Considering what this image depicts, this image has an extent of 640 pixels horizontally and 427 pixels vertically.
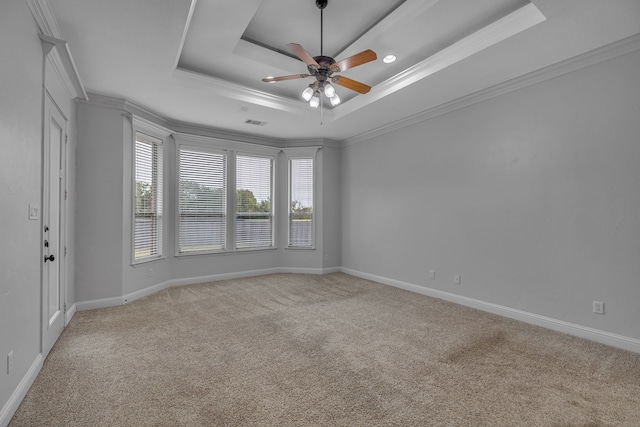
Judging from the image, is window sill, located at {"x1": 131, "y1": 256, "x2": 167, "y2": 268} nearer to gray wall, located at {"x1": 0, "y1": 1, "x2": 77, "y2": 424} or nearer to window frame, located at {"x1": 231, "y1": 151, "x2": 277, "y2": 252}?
window frame, located at {"x1": 231, "y1": 151, "x2": 277, "y2": 252}

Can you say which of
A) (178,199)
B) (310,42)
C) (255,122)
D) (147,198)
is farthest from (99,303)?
(310,42)

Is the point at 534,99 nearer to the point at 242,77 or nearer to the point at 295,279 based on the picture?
the point at 242,77

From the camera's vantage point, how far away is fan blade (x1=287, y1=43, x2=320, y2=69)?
8.51 ft

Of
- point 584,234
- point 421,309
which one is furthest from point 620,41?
point 421,309

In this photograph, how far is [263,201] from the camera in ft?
21.1

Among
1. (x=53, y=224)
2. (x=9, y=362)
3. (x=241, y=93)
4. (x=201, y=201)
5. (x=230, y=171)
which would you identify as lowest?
(x=9, y=362)

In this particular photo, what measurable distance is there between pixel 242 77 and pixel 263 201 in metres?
2.80

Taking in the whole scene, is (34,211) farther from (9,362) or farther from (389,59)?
(389,59)

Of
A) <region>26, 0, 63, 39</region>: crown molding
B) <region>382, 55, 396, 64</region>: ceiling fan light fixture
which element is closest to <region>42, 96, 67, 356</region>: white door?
<region>26, 0, 63, 39</region>: crown molding

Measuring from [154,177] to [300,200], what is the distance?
2790 mm

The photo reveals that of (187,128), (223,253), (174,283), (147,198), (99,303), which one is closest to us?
(99,303)

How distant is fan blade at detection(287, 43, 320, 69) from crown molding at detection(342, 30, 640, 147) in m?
2.41

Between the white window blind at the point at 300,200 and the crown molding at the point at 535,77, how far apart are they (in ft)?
6.82

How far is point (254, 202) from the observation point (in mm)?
6324
